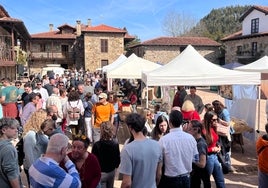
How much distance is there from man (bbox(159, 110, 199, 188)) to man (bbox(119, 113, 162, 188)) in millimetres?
225

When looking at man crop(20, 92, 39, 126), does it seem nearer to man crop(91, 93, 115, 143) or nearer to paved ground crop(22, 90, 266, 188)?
paved ground crop(22, 90, 266, 188)

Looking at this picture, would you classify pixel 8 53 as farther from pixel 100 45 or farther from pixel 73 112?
pixel 100 45

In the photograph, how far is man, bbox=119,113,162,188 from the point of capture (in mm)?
2848

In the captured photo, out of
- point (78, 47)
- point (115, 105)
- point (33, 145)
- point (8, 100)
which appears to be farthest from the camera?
point (78, 47)

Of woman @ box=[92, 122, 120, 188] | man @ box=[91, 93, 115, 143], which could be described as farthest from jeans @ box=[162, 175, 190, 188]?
man @ box=[91, 93, 115, 143]

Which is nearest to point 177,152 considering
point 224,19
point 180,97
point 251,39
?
point 180,97

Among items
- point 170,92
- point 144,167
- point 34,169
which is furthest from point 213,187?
point 170,92

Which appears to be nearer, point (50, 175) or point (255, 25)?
point (50, 175)

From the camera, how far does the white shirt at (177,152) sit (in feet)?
10.6

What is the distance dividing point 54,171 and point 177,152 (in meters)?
1.46

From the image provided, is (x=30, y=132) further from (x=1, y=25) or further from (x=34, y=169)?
(x=1, y=25)

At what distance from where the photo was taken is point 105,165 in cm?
364

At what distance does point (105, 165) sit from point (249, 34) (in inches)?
1135

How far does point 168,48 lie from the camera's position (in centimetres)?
3338
